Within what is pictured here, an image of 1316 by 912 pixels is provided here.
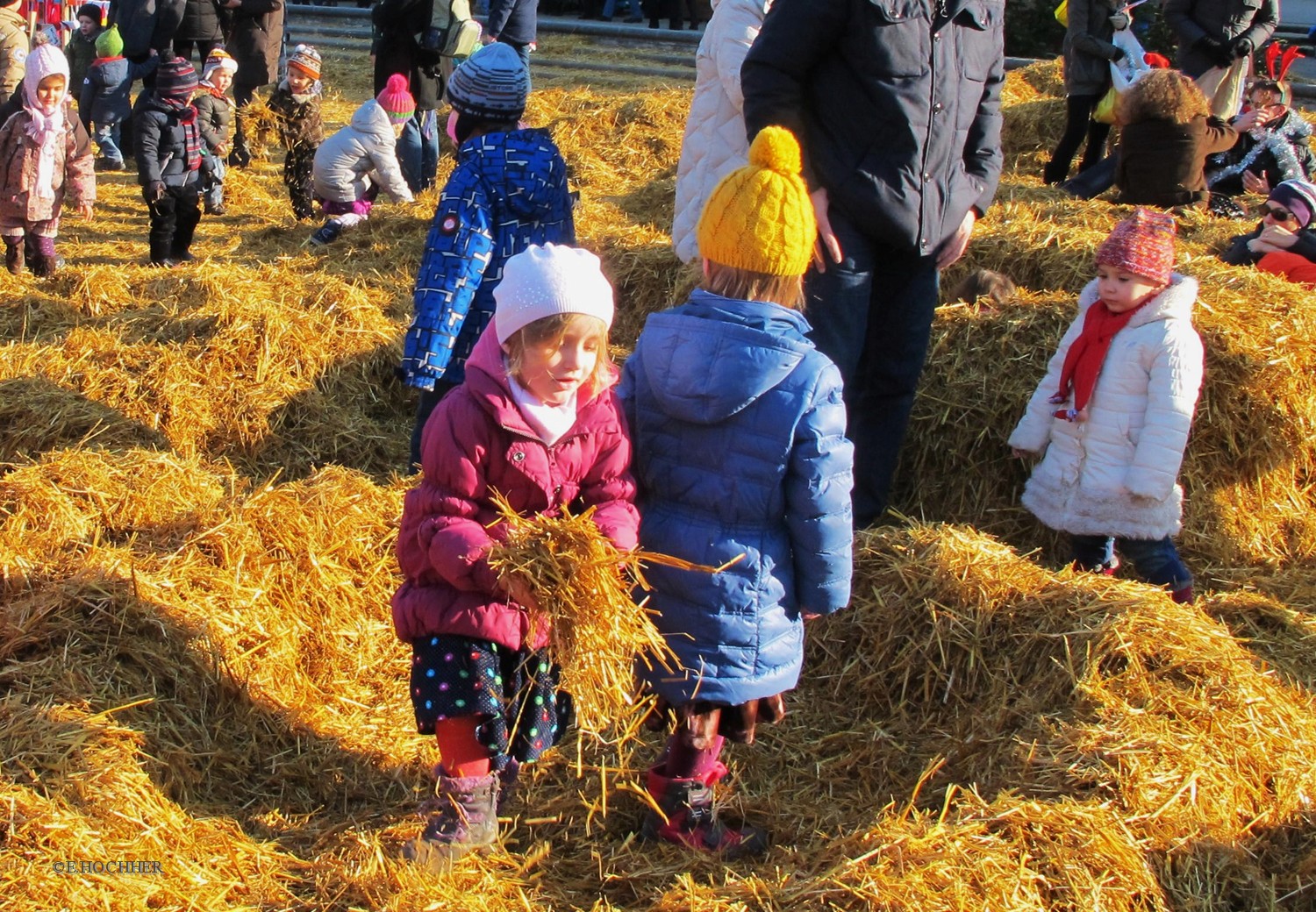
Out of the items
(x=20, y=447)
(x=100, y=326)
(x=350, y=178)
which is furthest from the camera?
(x=350, y=178)

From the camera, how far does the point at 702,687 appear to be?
3039 mm

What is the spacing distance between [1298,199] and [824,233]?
4.03 metres

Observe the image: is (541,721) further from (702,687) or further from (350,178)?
(350,178)

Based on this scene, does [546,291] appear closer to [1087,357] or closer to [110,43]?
[1087,357]

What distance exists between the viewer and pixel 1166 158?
28.0ft

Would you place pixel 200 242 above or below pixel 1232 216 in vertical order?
below

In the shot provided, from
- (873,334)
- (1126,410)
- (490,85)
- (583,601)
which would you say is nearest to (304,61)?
(490,85)

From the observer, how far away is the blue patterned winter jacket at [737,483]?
292 cm

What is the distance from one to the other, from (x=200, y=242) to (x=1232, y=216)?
7.01 m

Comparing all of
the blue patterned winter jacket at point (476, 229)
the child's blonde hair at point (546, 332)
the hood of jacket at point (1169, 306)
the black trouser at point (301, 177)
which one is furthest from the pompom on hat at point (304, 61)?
the child's blonde hair at point (546, 332)

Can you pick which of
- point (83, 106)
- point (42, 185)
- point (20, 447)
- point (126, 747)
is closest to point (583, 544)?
point (126, 747)

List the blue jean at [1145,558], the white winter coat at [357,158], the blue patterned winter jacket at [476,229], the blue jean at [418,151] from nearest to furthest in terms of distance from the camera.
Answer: the blue patterned winter jacket at [476,229], the blue jean at [1145,558], the white winter coat at [357,158], the blue jean at [418,151]

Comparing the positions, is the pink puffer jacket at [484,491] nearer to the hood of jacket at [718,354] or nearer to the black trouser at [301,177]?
the hood of jacket at [718,354]

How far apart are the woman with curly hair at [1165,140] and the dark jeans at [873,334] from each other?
4.72m
